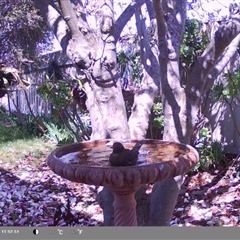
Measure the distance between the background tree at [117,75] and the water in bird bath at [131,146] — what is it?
0.11m

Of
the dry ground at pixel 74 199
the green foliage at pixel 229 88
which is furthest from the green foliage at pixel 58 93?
the green foliage at pixel 229 88

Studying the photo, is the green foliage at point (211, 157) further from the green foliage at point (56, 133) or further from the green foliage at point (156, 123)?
the green foliage at point (56, 133)

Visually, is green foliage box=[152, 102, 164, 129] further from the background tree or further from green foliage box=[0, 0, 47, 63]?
green foliage box=[0, 0, 47, 63]

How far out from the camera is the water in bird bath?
1017 mm

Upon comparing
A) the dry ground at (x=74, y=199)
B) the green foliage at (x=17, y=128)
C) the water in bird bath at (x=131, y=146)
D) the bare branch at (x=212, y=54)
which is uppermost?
the bare branch at (x=212, y=54)

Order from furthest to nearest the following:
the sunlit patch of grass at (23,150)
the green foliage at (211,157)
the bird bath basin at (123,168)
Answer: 1. the sunlit patch of grass at (23,150)
2. the green foliage at (211,157)
3. the bird bath basin at (123,168)

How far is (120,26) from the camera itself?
1.54 metres

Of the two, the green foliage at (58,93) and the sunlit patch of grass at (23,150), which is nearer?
the green foliage at (58,93)

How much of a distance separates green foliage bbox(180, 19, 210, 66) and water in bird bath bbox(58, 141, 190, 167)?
1.50 m

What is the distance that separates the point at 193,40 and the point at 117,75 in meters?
1.52

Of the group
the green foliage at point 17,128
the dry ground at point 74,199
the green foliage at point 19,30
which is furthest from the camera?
the green foliage at point 19,30

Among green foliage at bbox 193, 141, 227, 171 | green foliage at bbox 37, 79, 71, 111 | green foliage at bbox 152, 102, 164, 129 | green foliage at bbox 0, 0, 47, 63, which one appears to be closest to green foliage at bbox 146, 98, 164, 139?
green foliage at bbox 152, 102, 164, 129

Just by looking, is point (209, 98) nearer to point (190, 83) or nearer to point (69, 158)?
point (190, 83)

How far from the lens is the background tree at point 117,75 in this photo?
1222 mm
